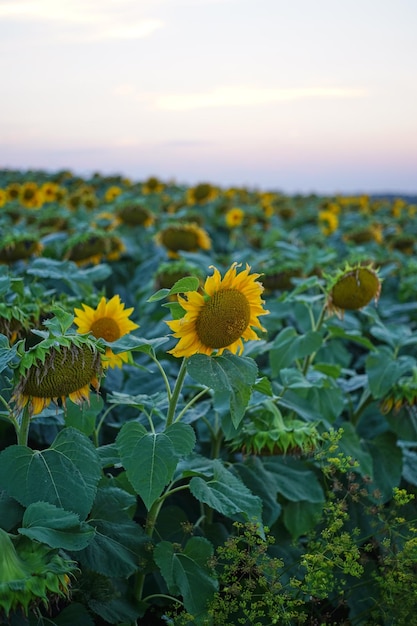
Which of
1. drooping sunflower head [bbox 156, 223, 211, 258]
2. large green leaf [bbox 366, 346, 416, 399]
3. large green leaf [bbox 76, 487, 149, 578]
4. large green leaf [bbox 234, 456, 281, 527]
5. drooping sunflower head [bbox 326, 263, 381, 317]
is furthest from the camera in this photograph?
drooping sunflower head [bbox 156, 223, 211, 258]

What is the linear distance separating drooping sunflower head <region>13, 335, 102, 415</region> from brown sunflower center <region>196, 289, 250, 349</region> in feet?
0.72

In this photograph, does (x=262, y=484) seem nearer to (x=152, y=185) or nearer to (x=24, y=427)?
(x=24, y=427)

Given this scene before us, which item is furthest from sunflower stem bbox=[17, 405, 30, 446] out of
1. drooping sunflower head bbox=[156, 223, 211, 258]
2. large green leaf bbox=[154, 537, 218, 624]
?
drooping sunflower head bbox=[156, 223, 211, 258]

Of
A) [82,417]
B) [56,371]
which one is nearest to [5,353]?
[56,371]

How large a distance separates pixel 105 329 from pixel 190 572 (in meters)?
0.64

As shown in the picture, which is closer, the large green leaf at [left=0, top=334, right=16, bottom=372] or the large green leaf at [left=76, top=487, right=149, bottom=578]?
the large green leaf at [left=0, top=334, right=16, bottom=372]

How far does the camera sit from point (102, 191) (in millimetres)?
10180

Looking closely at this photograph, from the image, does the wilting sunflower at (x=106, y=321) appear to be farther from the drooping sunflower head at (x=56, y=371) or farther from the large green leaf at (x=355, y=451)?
the large green leaf at (x=355, y=451)

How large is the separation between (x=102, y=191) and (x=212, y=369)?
355 inches

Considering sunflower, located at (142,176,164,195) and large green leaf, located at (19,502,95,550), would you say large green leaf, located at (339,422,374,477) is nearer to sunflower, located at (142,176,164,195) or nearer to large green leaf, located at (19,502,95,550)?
large green leaf, located at (19,502,95,550)

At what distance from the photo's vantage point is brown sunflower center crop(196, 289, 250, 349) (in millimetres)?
1489

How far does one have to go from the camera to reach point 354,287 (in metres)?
2.11

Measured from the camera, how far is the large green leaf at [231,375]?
145cm

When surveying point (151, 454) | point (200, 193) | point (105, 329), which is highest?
point (200, 193)
